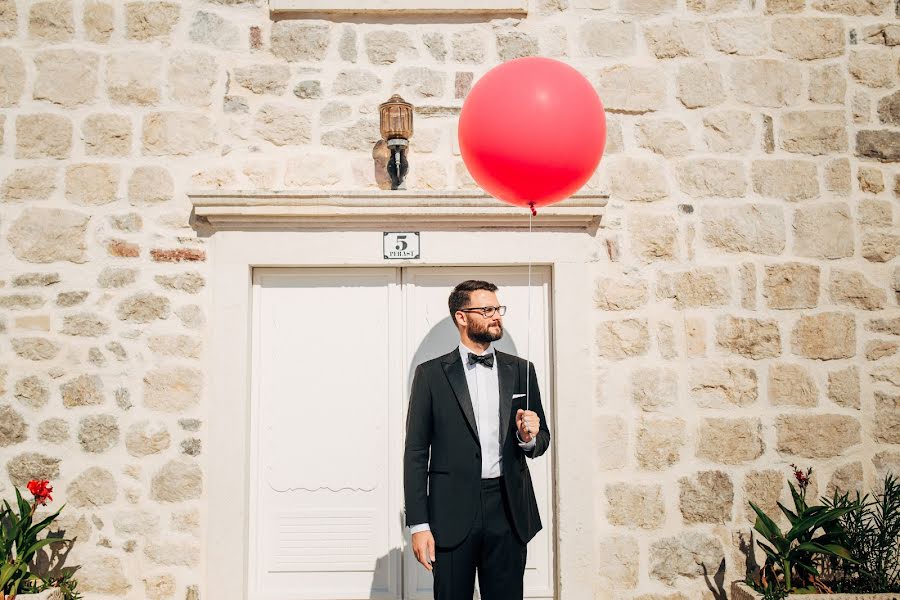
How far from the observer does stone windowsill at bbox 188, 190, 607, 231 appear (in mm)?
3564

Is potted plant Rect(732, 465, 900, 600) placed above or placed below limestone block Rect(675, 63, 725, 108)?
below

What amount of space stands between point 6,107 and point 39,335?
→ 1.25 meters

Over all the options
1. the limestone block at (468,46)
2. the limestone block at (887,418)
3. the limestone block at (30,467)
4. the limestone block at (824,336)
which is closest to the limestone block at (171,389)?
the limestone block at (30,467)

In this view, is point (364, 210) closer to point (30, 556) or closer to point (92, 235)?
point (92, 235)

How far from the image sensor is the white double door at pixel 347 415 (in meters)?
3.65

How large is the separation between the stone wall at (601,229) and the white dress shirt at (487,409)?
2.75 ft

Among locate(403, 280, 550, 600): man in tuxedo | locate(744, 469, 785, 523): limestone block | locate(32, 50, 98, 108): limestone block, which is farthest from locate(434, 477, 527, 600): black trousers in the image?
locate(32, 50, 98, 108): limestone block

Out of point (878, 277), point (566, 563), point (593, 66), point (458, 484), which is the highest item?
point (593, 66)

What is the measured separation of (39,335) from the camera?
355cm

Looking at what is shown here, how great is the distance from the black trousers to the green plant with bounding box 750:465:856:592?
51.2 inches

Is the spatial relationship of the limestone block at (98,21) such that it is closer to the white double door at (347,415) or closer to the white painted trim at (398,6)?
the white painted trim at (398,6)

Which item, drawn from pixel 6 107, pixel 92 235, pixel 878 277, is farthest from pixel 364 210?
pixel 878 277

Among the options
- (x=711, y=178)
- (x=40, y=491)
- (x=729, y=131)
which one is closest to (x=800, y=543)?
(x=711, y=178)

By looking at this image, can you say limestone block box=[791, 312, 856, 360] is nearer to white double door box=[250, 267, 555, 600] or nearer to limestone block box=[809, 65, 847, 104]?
limestone block box=[809, 65, 847, 104]
